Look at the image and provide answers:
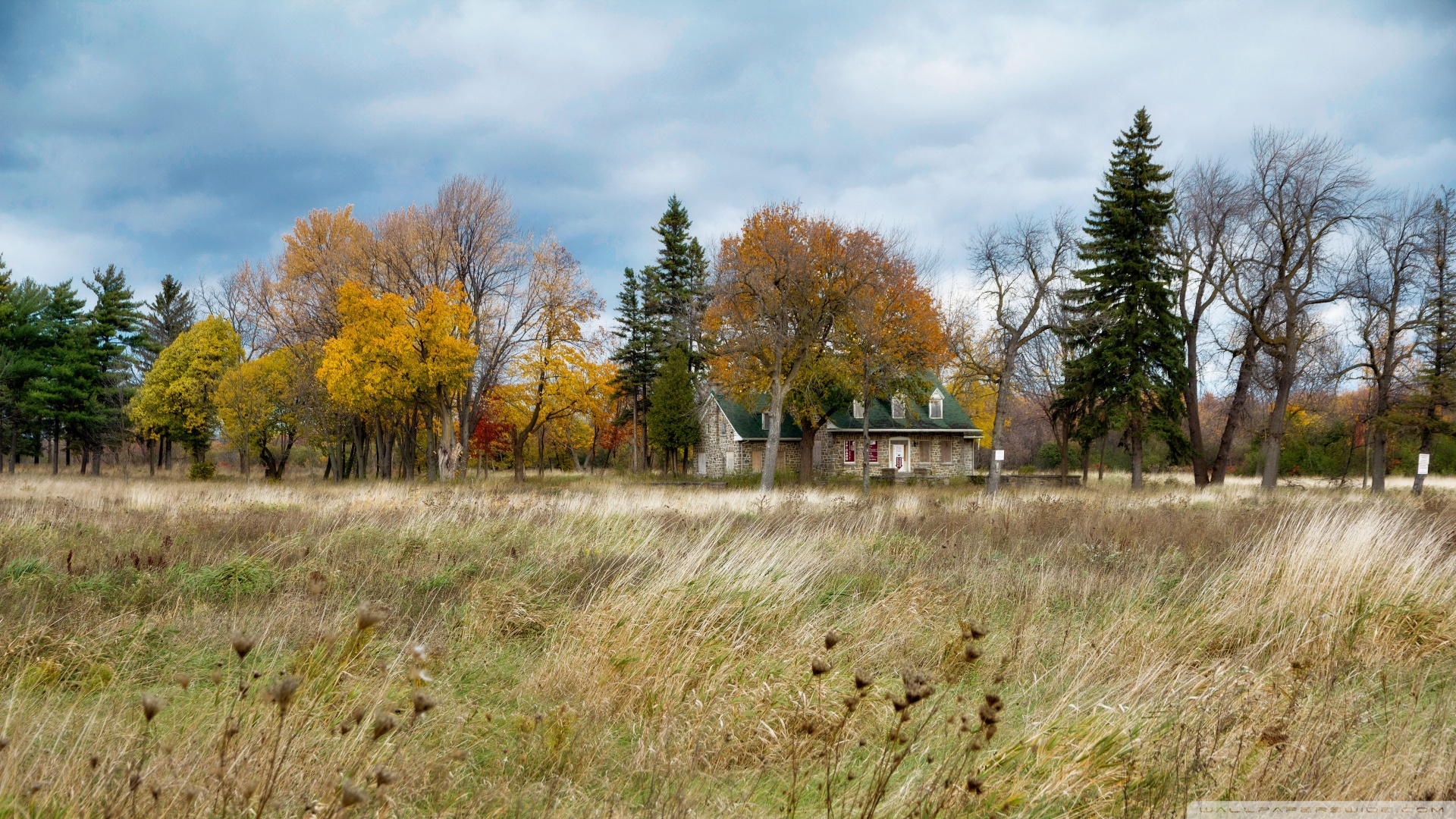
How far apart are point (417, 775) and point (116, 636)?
3.10 m

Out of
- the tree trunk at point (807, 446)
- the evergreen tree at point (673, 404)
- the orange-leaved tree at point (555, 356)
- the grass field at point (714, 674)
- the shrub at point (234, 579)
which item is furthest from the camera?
the evergreen tree at point (673, 404)

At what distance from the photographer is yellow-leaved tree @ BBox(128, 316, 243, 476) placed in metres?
32.9

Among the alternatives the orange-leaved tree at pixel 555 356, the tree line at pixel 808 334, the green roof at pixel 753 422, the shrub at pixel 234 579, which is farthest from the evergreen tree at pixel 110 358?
the shrub at pixel 234 579

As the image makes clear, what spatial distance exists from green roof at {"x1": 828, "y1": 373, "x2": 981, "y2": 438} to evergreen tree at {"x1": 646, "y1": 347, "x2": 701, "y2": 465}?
7.82m

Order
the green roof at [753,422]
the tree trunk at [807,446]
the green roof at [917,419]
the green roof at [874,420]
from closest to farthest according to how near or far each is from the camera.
Result: 1. the tree trunk at [807,446]
2. the green roof at [753,422]
3. the green roof at [874,420]
4. the green roof at [917,419]

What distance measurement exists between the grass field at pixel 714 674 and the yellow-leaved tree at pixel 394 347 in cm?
1764

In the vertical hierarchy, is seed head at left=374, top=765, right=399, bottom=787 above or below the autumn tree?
below

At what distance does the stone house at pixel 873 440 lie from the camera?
40719 millimetres

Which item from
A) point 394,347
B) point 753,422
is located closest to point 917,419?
point 753,422

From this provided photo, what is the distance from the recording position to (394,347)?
25.4 m

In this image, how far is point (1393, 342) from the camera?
84.3ft

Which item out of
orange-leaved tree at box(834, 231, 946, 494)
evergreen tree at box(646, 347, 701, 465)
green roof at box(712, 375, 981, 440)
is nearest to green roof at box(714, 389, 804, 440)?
green roof at box(712, 375, 981, 440)

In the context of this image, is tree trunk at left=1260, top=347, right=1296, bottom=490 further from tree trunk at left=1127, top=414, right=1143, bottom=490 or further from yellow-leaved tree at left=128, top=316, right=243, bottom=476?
yellow-leaved tree at left=128, top=316, right=243, bottom=476

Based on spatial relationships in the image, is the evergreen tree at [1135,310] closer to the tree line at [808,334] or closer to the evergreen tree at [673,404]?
the tree line at [808,334]
